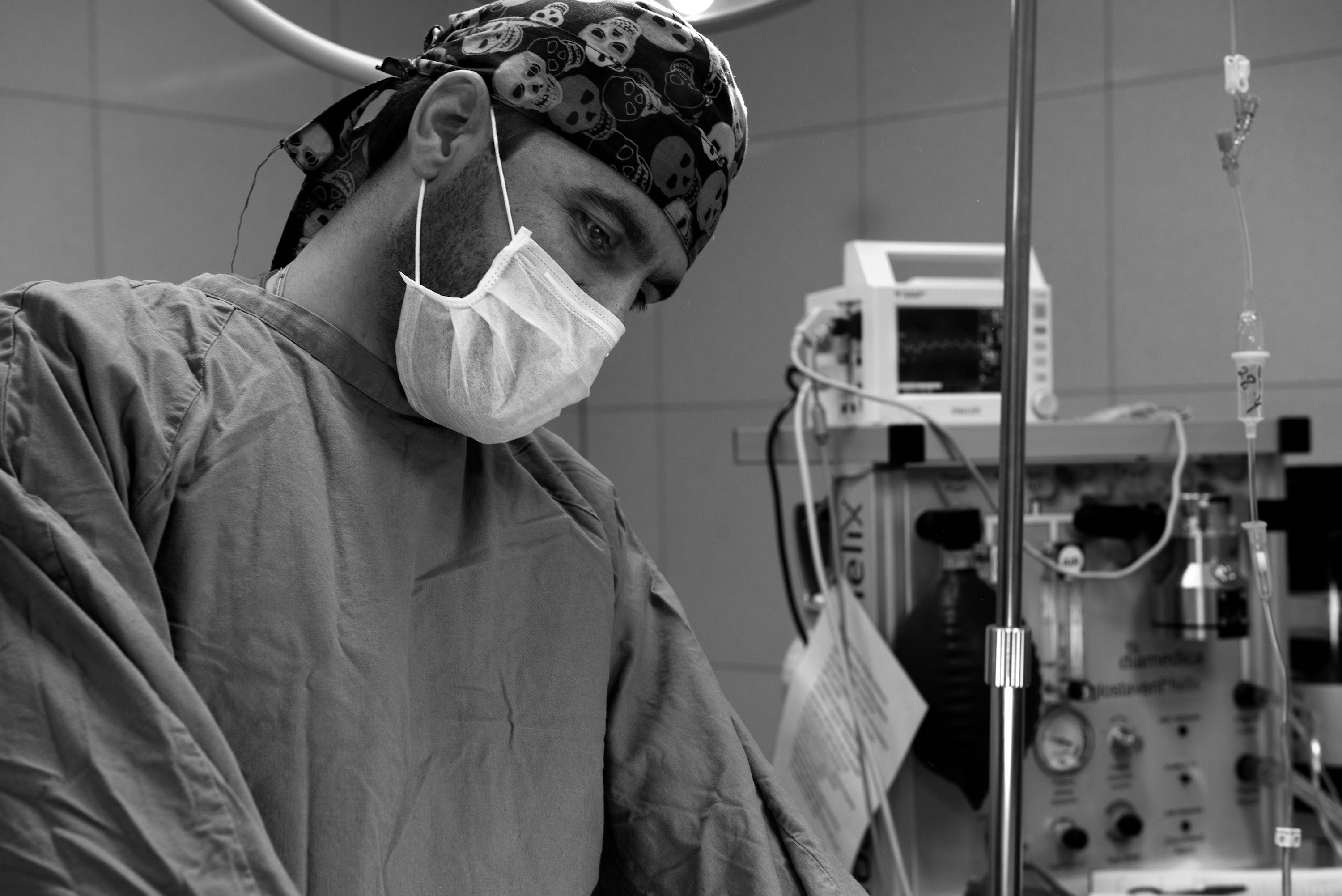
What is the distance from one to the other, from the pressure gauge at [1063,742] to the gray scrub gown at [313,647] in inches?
Answer: 23.3

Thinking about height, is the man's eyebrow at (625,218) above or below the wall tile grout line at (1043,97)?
below

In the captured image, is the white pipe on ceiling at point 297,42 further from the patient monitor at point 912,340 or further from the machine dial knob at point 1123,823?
the machine dial knob at point 1123,823

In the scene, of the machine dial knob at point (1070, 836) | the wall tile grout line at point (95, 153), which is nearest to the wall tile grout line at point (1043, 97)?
the wall tile grout line at point (95, 153)

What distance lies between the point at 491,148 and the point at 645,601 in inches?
17.0

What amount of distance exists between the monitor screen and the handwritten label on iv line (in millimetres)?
350

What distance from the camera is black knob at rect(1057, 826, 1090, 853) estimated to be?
5.24 ft

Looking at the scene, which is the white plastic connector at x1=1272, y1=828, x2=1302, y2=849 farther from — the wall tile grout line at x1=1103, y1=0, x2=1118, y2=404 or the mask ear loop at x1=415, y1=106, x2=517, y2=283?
the wall tile grout line at x1=1103, y1=0, x2=1118, y2=404

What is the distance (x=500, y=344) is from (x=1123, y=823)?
1087mm

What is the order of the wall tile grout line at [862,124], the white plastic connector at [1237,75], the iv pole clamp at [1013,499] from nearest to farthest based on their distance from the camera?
1. the iv pole clamp at [1013,499]
2. the white plastic connector at [1237,75]
3. the wall tile grout line at [862,124]

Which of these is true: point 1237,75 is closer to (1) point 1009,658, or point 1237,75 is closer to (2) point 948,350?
(1) point 1009,658

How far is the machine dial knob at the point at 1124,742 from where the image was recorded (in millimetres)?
1643

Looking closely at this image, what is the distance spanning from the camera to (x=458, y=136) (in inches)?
41.2

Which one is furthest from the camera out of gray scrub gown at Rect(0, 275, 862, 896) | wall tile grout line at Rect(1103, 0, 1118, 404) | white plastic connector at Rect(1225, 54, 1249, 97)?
wall tile grout line at Rect(1103, 0, 1118, 404)

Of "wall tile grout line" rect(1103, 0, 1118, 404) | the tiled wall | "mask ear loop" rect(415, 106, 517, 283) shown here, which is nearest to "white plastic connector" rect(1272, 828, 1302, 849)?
"mask ear loop" rect(415, 106, 517, 283)
